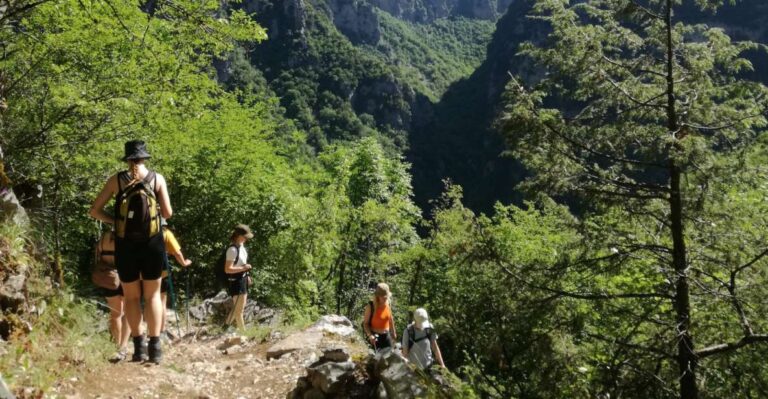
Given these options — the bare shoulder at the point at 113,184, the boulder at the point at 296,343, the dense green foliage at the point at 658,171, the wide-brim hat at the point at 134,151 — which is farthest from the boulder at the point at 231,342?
the dense green foliage at the point at 658,171

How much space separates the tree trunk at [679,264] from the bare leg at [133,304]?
4357 mm

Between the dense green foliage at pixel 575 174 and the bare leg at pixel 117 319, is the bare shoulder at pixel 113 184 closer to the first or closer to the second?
the dense green foliage at pixel 575 174

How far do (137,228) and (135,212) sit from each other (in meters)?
0.12

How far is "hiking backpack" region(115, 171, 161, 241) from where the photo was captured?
3.57 meters

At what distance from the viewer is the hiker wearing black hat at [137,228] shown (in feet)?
11.8

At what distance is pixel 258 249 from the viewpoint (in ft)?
40.2

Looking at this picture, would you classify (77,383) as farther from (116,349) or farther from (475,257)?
(475,257)

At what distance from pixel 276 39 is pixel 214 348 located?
11482 cm

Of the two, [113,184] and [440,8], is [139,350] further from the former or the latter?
[440,8]

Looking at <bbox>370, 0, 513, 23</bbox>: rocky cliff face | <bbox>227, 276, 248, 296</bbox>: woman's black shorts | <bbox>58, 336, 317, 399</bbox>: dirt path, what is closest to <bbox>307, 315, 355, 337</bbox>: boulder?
<bbox>58, 336, 317, 399</bbox>: dirt path

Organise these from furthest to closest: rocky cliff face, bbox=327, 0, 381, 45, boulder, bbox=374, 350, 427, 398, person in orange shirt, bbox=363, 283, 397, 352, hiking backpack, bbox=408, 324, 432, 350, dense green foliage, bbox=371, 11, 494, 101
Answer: dense green foliage, bbox=371, 11, 494, 101
rocky cliff face, bbox=327, 0, 381, 45
person in orange shirt, bbox=363, 283, 397, 352
hiking backpack, bbox=408, 324, 432, 350
boulder, bbox=374, 350, 427, 398

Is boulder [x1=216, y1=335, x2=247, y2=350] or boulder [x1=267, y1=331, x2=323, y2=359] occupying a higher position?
boulder [x1=267, y1=331, x2=323, y2=359]

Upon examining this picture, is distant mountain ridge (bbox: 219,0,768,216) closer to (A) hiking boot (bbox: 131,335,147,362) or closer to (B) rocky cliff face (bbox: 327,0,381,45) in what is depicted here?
(B) rocky cliff face (bbox: 327,0,381,45)

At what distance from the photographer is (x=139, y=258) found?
145 inches
